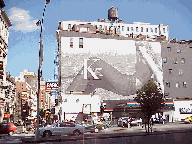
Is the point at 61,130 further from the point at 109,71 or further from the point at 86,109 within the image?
the point at 109,71

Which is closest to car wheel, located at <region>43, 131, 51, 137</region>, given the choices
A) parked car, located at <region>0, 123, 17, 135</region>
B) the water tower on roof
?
parked car, located at <region>0, 123, 17, 135</region>

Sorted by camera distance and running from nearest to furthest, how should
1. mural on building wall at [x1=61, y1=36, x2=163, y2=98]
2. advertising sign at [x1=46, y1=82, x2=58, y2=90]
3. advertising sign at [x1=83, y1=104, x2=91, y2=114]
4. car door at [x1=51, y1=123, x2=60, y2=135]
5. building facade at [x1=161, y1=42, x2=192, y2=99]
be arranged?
car door at [x1=51, y1=123, x2=60, y2=135] < advertising sign at [x1=46, y1=82, x2=58, y2=90] < advertising sign at [x1=83, y1=104, x2=91, y2=114] < mural on building wall at [x1=61, y1=36, x2=163, y2=98] < building facade at [x1=161, y1=42, x2=192, y2=99]

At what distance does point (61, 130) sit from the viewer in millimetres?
30125

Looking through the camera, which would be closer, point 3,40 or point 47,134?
point 47,134

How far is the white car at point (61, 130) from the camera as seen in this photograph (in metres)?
29.4

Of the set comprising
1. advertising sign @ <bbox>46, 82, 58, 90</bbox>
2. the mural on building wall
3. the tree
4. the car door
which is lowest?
the car door

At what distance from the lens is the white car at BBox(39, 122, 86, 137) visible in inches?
1158

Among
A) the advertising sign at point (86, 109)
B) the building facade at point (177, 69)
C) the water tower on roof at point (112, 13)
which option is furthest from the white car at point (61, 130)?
the water tower on roof at point (112, 13)

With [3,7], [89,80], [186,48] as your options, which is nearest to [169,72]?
[186,48]

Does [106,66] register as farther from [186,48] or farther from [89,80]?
[186,48]

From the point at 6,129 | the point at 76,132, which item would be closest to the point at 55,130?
the point at 76,132

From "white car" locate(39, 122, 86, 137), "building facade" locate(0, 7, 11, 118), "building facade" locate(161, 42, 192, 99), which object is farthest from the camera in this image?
"building facade" locate(161, 42, 192, 99)

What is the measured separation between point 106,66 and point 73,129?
49108mm

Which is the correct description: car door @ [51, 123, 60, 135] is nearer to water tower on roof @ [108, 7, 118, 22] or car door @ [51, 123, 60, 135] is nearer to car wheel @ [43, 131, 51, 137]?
car wheel @ [43, 131, 51, 137]
